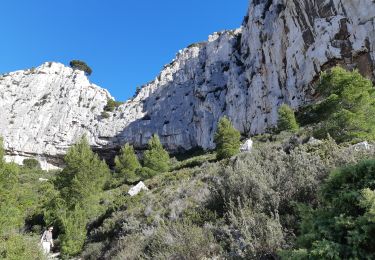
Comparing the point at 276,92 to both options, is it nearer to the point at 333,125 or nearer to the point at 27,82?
the point at 333,125

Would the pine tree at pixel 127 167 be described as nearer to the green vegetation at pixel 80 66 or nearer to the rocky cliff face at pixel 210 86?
the rocky cliff face at pixel 210 86

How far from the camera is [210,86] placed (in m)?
61.4

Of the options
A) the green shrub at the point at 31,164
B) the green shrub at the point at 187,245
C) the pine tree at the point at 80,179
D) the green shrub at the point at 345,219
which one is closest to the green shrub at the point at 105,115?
the green shrub at the point at 31,164

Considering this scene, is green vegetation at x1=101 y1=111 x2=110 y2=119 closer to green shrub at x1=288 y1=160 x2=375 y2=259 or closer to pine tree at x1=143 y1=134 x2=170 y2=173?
pine tree at x1=143 y1=134 x2=170 y2=173

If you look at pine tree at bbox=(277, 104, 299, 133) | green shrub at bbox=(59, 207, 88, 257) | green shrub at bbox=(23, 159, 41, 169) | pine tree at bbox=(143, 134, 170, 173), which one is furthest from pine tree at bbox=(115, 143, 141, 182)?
green shrub at bbox=(23, 159, 41, 169)

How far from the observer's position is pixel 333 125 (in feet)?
38.4

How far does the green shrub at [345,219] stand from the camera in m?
2.73

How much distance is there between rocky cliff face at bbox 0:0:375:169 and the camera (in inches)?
1359

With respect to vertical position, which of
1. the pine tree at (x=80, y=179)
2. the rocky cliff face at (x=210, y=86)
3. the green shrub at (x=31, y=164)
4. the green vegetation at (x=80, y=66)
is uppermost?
the green vegetation at (x=80, y=66)

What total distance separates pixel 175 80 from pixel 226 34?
14.9 m

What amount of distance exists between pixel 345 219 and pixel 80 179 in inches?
857

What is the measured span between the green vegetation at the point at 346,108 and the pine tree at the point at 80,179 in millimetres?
15318

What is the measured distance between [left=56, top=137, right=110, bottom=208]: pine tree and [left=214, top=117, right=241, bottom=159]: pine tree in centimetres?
1178

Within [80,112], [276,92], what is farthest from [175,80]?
[276,92]
